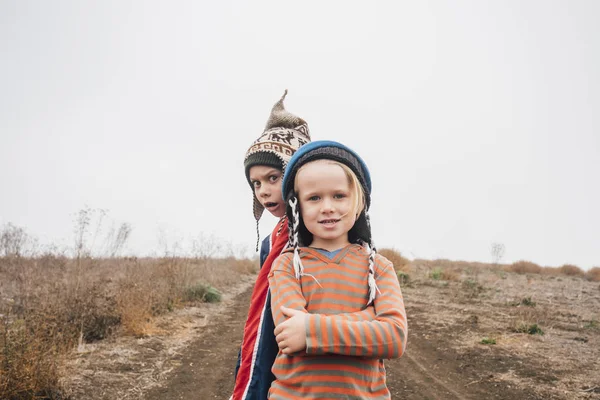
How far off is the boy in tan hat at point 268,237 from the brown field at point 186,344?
329 cm

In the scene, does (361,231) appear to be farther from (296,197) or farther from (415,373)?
(415,373)

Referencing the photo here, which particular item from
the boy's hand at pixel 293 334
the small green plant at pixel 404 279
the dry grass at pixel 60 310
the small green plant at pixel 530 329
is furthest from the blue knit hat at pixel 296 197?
the small green plant at pixel 404 279

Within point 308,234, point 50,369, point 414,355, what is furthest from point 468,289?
point 308,234

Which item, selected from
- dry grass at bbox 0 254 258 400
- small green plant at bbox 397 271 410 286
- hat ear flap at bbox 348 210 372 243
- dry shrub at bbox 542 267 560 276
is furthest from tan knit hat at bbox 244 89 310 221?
dry shrub at bbox 542 267 560 276

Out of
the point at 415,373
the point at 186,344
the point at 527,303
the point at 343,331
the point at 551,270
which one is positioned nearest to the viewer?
the point at 343,331

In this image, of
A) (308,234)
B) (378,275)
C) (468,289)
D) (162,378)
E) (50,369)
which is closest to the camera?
(378,275)

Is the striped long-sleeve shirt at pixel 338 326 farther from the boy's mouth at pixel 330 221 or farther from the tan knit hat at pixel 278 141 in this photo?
the tan knit hat at pixel 278 141

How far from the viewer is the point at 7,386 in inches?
140

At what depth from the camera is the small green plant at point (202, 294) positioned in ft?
34.9

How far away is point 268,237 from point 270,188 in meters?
0.24

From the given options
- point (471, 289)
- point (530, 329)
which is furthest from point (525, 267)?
point (530, 329)

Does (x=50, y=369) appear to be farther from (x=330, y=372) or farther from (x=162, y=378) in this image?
(x=330, y=372)

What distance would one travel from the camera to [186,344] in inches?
260

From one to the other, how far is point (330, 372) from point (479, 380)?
4830 mm
